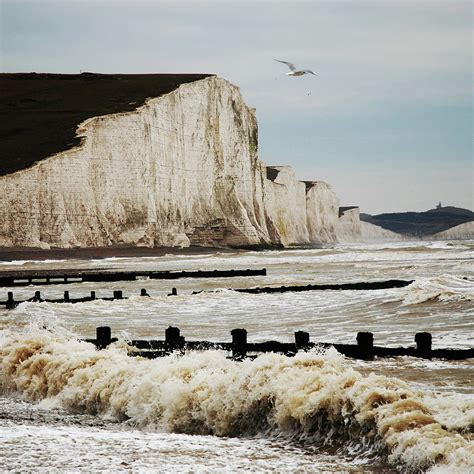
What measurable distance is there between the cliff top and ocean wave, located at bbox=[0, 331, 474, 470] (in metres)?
62.3

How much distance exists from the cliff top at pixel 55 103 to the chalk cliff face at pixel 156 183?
2.01 metres

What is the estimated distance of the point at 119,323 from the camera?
2025 cm

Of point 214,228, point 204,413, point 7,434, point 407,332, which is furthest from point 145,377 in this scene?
point 214,228

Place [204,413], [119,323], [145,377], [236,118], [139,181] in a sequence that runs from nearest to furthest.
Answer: [204,413]
[145,377]
[119,323]
[139,181]
[236,118]

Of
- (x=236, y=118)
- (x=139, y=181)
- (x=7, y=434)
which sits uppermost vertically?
(x=236, y=118)

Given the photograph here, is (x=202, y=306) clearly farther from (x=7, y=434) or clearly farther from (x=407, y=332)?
(x=7, y=434)

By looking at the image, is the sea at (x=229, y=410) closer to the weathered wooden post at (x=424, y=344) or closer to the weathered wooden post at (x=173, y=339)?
the weathered wooden post at (x=424, y=344)

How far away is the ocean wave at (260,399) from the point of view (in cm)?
795

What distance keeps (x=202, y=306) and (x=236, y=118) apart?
77.2m

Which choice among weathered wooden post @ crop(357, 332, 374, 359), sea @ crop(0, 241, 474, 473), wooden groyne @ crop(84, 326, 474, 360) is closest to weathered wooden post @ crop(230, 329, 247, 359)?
wooden groyne @ crop(84, 326, 474, 360)

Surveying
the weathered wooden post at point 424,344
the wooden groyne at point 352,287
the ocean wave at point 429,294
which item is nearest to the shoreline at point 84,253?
the wooden groyne at point 352,287

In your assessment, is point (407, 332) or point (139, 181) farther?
point (139, 181)

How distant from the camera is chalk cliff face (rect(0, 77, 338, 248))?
73562mm

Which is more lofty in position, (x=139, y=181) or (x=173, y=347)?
(x=139, y=181)
